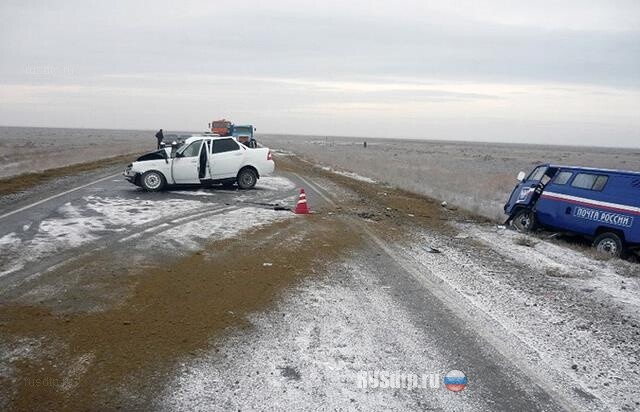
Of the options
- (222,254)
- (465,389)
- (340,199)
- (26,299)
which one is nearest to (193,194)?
(340,199)

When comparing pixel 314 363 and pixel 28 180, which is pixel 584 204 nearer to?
pixel 314 363

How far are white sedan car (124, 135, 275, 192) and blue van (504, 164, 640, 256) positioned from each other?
8.84 metres

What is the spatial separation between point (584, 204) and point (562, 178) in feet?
3.64

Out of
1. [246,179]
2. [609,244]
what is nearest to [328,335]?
[609,244]

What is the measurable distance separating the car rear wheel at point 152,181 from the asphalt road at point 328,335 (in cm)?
477

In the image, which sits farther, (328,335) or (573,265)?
(573,265)

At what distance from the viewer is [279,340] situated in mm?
5211

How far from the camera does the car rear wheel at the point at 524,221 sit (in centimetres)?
1229

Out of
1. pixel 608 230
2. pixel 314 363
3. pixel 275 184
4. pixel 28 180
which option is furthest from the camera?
pixel 275 184

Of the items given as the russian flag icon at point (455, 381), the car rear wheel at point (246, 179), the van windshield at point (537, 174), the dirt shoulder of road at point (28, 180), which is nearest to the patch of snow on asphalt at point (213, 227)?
the car rear wheel at point (246, 179)

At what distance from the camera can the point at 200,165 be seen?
16391mm

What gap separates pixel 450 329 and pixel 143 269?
4.59 m

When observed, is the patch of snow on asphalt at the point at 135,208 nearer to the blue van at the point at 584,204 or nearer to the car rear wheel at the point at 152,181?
the car rear wheel at the point at 152,181

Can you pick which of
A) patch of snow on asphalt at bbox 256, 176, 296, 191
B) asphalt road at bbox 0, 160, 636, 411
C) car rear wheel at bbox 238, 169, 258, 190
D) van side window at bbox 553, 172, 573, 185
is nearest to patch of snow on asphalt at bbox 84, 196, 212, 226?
asphalt road at bbox 0, 160, 636, 411
